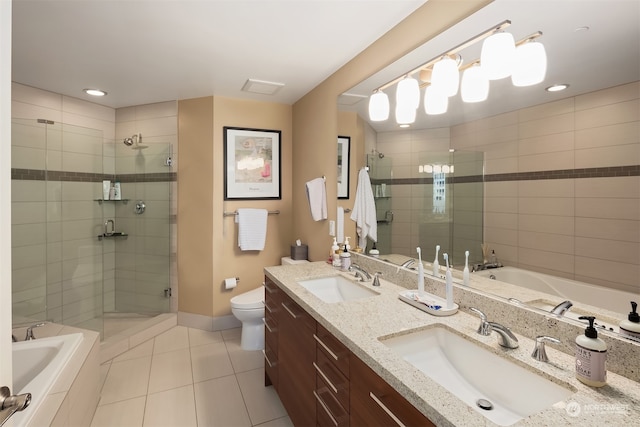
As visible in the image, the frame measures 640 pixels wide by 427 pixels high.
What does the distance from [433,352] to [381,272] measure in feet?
2.64

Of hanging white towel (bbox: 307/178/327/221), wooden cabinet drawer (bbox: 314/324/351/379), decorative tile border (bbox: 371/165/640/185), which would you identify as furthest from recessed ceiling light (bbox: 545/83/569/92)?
hanging white towel (bbox: 307/178/327/221)

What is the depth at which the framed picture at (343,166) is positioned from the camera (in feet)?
7.86

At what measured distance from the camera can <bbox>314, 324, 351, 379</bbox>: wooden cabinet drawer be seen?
1188 mm

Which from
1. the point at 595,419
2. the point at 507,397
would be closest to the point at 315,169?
the point at 507,397

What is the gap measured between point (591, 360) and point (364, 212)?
4.92 ft

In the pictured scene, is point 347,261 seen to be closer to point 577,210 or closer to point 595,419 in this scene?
point 577,210

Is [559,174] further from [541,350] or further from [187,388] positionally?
[187,388]

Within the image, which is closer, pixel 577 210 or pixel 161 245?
pixel 577 210

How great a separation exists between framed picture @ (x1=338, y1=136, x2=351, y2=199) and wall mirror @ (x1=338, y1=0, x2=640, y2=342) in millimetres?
415

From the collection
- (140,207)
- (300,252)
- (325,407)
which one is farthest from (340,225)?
(140,207)

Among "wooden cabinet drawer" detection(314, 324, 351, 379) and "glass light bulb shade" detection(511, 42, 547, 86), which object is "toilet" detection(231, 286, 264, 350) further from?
"glass light bulb shade" detection(511, 42, 547, 86)

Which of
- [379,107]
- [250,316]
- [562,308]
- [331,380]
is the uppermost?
[379,107]

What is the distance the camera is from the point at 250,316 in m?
2.72

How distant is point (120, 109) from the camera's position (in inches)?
139
